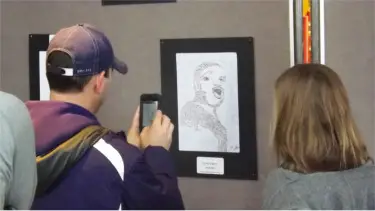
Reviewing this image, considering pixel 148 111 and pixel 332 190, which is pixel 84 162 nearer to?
pixel 148 111

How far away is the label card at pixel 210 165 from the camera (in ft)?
5.16

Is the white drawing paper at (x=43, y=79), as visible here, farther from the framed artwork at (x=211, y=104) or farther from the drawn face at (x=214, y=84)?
the drawn face at (x=214, y=84)

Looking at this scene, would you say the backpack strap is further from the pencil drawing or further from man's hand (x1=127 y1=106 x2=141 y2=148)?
the pencil drawing

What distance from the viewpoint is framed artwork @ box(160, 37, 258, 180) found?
1.54m

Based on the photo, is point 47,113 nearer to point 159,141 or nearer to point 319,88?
point 159,141

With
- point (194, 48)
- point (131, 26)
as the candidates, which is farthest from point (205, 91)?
point (131, 26)

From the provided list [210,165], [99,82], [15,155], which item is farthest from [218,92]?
[15,155]

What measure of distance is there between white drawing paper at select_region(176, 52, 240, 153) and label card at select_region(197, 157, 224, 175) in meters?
0.03

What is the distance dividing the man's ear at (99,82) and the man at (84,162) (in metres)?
0.05

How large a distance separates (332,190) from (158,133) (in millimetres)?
424

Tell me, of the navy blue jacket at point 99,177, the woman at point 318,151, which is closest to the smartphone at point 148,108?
the navy blue jacket at point 99,177

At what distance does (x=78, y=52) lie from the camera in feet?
4.22

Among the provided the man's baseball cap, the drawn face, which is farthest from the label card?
the man's baseball cap

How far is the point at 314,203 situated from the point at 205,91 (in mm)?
517
